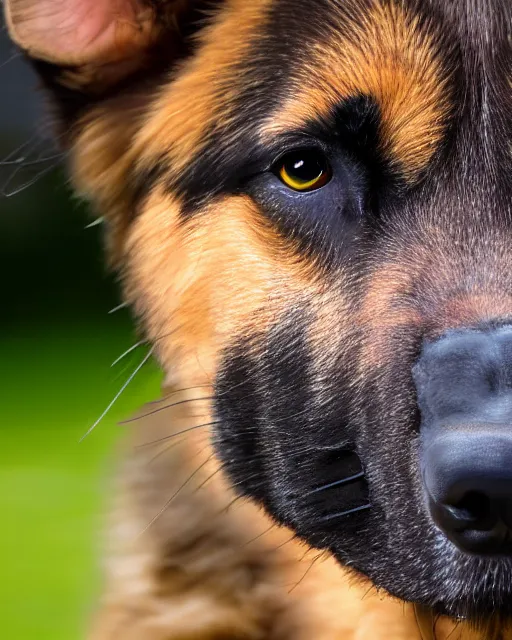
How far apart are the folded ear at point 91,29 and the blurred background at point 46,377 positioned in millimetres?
2346

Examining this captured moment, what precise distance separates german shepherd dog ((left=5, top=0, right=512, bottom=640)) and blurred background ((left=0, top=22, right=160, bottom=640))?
2.07 m

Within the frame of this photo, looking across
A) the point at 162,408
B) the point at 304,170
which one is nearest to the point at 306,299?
the point at 304,170

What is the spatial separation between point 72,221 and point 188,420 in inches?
177

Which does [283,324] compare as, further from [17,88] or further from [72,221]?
[72,221]

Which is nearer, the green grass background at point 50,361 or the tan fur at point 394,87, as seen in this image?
the tan fur at point 394,87

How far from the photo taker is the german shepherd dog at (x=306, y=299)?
5.85ft

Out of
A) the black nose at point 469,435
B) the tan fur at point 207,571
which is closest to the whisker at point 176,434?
the tan fur at point 207,571

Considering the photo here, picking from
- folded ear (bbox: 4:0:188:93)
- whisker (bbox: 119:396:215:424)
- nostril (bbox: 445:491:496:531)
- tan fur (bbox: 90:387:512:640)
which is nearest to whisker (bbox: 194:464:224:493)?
tan fur (bbox: 90:387:512:640)

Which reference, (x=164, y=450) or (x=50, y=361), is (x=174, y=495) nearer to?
(x=164, y=450)

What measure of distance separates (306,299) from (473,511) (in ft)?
1.92

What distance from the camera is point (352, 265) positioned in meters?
2.00

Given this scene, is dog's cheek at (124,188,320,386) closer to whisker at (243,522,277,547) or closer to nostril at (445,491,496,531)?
whisker at (243,522,277,547)

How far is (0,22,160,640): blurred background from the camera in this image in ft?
15.0

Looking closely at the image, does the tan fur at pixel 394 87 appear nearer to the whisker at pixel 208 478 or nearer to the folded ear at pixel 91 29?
the folded ear at pixel 91 29
